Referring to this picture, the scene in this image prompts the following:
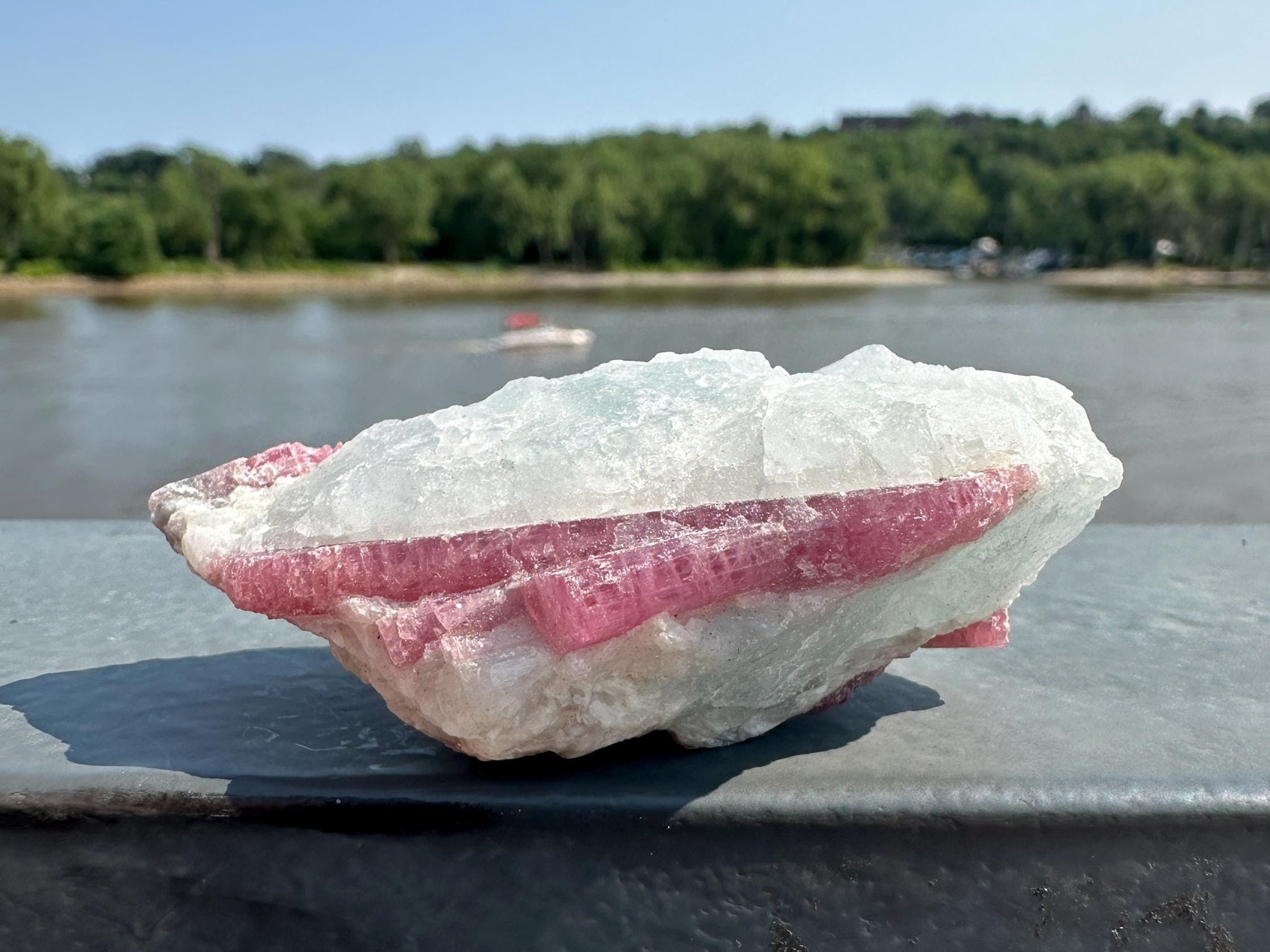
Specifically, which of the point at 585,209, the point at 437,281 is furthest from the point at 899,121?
the point at 437,281

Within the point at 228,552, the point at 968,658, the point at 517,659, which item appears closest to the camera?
the point at 517,659

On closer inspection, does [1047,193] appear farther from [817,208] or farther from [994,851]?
[994,851]

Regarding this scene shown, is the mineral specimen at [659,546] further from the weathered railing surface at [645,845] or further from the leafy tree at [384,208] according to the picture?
the leafy tree at [384,208]

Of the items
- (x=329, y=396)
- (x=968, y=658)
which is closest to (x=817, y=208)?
(x=329, y=396)

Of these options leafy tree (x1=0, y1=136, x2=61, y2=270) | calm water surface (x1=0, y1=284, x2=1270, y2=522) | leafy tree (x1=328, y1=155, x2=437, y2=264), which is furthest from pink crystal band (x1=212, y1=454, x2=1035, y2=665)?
leafy tree (x1=328, y1=155, x2=437, y2=264)

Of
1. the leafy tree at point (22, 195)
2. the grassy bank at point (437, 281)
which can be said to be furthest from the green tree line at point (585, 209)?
the grassy bank at point (437, 281)

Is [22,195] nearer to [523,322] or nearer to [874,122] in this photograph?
[523,322]
